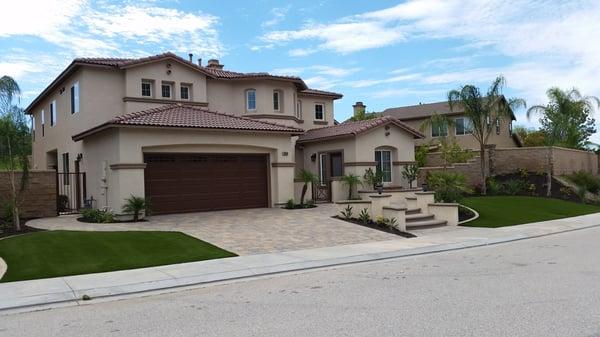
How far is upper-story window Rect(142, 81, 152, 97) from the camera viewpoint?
81.2 feet

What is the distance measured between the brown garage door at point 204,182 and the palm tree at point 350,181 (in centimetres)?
384

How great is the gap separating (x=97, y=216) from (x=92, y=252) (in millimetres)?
6135

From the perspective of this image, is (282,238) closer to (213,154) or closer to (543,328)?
(213,154)

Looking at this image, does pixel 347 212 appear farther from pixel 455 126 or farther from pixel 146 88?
pixel 455 126

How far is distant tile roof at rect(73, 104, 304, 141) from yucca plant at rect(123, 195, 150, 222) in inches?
105

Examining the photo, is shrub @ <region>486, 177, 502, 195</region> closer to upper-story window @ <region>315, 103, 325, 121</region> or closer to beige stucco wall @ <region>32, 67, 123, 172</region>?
upper-story window @ <region>315, 103, 325, 121</region>

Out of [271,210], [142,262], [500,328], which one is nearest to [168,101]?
[271,210]

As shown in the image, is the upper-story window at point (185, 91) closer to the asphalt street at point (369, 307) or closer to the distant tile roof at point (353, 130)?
the distant tile roof at point (353, 130)

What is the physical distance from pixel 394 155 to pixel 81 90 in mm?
15303

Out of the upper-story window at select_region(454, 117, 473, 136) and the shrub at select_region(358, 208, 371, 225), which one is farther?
the upper-story window at select_region(454, 117, 473, 136)

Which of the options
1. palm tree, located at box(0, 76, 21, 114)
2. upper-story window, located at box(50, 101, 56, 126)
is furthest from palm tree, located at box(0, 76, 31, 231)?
upper-story window, located at box(50, 101, 56, 126)

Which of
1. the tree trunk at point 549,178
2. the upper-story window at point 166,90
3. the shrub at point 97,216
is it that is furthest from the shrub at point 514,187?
the shrub at point 97,216

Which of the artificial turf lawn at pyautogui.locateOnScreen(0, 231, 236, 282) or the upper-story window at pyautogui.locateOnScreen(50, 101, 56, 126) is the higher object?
the upper-story window at pyautogui.locateOnScreen(50, 101, 56, 126)

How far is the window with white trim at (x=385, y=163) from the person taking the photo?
25.8 meters
